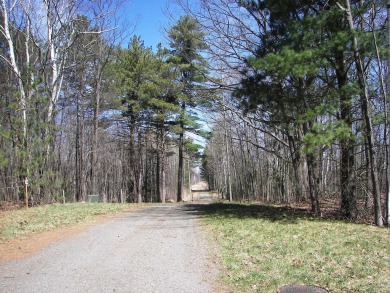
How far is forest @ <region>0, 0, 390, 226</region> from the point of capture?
9820mm

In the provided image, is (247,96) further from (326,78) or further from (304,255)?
(304,255)

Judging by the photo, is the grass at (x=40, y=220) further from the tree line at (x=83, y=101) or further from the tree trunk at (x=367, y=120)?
the tree trunk at (x=367, y=120)

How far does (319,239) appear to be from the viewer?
774cm

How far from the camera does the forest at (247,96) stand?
9820 mm

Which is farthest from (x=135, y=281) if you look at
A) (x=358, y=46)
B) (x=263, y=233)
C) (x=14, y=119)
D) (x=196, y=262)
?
(x=14, y=119)

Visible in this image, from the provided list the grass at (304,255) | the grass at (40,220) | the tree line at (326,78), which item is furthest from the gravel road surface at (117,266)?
the tree line at (326,78)

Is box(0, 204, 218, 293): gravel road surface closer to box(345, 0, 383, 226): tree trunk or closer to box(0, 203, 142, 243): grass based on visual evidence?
box(0, 203, 142, 243): grass

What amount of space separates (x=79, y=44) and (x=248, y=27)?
13623 millimetres

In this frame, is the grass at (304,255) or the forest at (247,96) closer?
the grass at (304,255)

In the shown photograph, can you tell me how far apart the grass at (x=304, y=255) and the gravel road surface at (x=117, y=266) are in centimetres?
57

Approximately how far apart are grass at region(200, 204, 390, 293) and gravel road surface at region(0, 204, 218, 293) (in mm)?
575

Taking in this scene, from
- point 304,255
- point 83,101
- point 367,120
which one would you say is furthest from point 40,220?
point 83,101

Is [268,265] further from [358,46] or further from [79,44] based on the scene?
[79,44]

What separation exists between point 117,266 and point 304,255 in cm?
348
